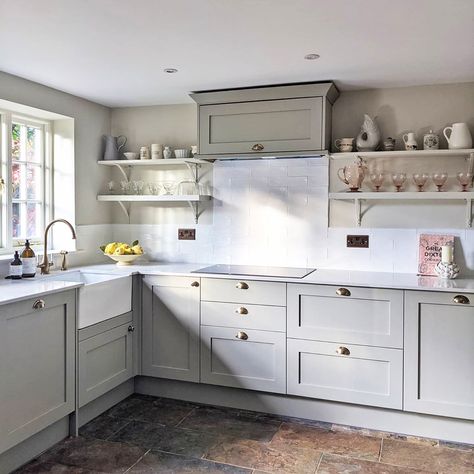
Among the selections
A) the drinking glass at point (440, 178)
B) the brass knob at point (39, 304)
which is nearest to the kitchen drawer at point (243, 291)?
the brass knob at point (39, 304)

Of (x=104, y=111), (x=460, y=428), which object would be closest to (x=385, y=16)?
(x=460, y=428)

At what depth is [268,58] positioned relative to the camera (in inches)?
110

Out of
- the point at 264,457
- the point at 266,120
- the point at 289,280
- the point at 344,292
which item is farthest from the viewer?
the point at 266,120

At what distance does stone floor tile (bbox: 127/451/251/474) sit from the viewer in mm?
2459

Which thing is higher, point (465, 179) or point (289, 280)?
point (465, 179)

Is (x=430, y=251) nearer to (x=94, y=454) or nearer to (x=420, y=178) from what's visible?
(x=420, y=178)

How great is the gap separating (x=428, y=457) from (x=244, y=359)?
1161 millimetres

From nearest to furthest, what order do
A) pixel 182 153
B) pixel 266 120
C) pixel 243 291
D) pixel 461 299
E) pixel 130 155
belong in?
1. pixel 461 299
2. pixel 243 291
3. pixel 266 120
4. pixel 182 153
5. pixel 130 155

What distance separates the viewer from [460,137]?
122 inches

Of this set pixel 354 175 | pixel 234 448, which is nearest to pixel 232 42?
pixel 354 175

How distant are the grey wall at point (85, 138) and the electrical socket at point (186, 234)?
0.65m

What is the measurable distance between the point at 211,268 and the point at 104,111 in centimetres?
159

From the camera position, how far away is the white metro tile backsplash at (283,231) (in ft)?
11.1

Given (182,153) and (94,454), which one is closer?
(94,454)
